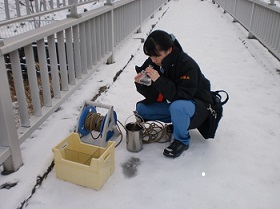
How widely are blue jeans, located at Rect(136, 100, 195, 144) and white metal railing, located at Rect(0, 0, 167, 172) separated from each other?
0.84 m

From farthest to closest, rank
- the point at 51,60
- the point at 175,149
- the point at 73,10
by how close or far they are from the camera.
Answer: the point at 73,10, the point at 51,60, the point at 175,149

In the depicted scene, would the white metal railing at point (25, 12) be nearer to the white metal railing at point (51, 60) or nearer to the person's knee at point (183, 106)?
the white metal railing at point (51, 60)

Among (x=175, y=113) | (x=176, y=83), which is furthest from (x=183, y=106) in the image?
(x=176, y=83)

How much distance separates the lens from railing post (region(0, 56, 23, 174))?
174 cm

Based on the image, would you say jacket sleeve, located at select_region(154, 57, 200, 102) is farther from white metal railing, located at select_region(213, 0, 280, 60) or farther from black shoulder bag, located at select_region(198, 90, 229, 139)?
white metal railing, located at select_region(213, 0, 280, 60)

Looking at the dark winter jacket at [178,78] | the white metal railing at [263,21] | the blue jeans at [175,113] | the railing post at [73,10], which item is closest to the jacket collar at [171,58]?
the dark winter jacket at [178,78]

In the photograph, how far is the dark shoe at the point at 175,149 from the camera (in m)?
2.21

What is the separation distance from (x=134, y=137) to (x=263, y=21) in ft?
14.3

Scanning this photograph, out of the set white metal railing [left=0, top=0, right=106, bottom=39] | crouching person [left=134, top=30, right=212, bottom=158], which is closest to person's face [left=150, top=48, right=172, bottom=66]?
crouching person [left=134, top=30, right=212, bottom=158]

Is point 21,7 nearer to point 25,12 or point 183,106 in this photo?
point 25,12

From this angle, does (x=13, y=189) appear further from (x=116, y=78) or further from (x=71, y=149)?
(x=116, y=78)

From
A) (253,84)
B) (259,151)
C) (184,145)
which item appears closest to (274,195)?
(259,151)

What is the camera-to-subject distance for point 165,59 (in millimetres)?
2078

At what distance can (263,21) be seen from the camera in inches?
215
